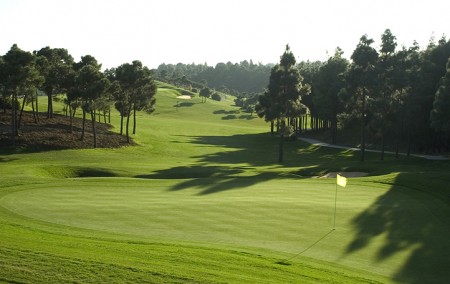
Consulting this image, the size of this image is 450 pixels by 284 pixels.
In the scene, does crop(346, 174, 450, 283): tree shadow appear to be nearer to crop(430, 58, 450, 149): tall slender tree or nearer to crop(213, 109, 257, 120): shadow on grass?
crop(430, 58, 450, 149): tall slender tree

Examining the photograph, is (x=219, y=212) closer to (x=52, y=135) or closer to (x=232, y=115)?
(x=52, y=135)

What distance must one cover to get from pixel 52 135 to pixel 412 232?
53.9m

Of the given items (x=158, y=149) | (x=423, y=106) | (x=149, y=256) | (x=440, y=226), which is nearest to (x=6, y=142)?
(x=158, y=149)

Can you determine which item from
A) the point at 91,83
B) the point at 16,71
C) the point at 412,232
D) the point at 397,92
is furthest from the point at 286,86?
the point at 412,232

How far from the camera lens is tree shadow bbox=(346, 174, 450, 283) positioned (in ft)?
57.9

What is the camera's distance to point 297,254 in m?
18.5

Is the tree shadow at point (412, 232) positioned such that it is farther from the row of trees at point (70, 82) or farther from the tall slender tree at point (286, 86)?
the row of trees at point (70, 82)

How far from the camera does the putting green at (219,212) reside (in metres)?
19.8

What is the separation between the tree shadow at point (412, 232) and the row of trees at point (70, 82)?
4590 centimetres

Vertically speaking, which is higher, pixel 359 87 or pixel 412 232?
pixel 359 87

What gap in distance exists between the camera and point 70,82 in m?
65.8

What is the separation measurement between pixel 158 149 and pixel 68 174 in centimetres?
3082

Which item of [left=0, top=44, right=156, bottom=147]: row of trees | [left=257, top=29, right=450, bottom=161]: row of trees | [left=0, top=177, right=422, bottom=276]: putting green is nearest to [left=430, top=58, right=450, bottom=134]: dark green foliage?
[left=257, top=29, right=450, bottom=161]: row of trees

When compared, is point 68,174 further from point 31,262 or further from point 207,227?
point 31,262
